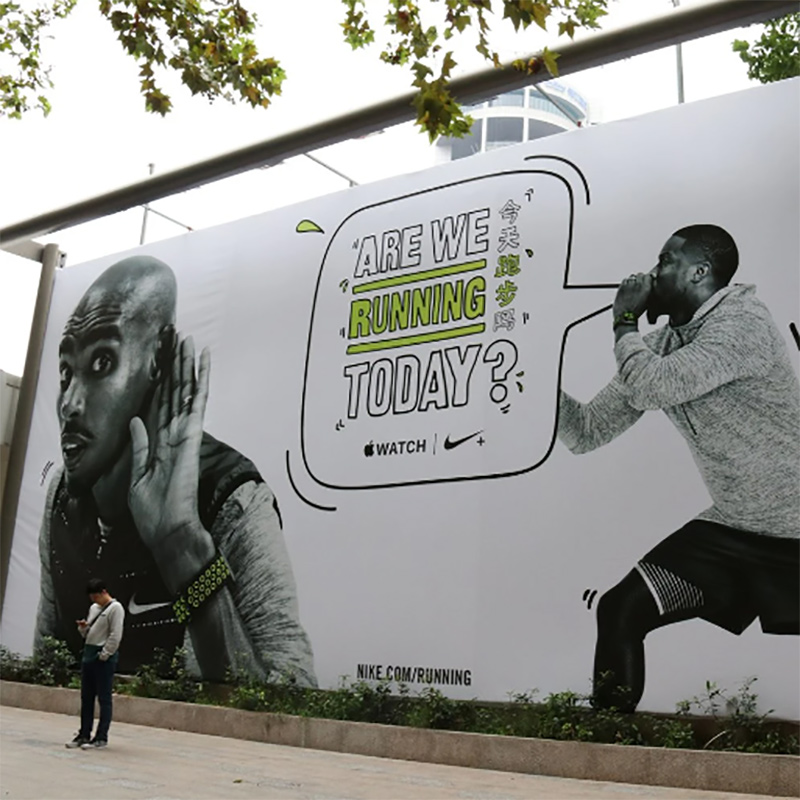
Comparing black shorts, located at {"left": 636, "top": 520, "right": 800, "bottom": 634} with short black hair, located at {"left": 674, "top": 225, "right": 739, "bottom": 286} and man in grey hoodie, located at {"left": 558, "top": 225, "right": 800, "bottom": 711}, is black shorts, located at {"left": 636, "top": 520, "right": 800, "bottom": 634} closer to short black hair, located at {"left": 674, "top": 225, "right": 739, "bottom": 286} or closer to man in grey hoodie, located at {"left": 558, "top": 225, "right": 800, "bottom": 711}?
man in grey hoodie, located at {"left": 558, "top": 225, "right": 800, "bottom": 711}

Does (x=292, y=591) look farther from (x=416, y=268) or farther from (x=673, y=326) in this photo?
(x=673, y=326)

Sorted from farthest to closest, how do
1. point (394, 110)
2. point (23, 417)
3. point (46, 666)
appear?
1. point (23, 417)
2. point (46, 666)
3. point (394, 110)

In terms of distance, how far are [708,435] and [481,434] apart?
6.49 feet

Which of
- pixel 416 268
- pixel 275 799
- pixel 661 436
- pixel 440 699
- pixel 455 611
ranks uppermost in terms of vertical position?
pixel 416 268

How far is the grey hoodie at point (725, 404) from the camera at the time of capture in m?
7.68

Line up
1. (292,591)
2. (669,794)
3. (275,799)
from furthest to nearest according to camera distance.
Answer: (292,591), (669,794), (275,799)

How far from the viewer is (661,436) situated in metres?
8.20

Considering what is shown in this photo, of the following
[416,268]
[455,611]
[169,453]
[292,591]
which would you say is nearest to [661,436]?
[455,611]

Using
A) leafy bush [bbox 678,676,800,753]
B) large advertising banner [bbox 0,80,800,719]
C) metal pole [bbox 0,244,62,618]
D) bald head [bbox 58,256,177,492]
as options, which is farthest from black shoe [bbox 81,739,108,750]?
metal pole [bbox 0,244,62,618]

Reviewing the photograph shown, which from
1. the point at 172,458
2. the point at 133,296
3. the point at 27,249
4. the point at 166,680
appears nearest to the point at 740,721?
the point at 166,680

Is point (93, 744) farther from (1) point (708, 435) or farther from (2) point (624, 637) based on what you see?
(1) point (708, 435)

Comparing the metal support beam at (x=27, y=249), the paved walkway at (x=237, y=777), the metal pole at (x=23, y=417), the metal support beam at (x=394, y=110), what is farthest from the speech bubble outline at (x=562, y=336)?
the metal support beam at (x=27, y=249)

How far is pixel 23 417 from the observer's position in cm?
1341

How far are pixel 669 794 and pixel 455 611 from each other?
2.70 meters
